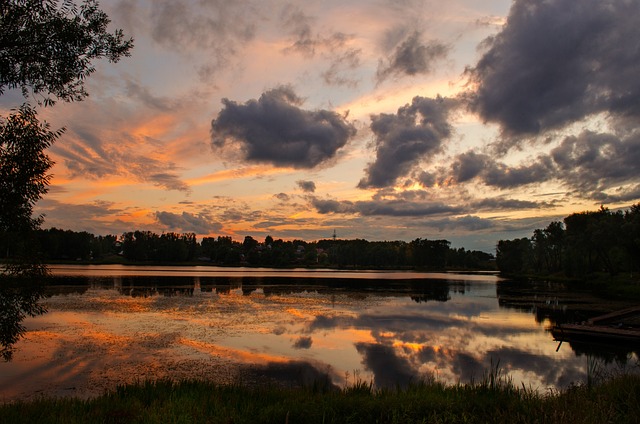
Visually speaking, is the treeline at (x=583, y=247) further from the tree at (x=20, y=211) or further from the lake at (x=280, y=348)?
the tree at (x=20, y=211)

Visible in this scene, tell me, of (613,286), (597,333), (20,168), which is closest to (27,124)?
(20,168)

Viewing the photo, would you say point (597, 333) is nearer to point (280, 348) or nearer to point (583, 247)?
point (280, 348)

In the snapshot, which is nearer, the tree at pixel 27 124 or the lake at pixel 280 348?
the tree at pixel 27 124

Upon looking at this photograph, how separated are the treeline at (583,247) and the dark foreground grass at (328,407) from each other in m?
65.5

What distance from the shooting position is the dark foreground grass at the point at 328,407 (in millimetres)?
11366

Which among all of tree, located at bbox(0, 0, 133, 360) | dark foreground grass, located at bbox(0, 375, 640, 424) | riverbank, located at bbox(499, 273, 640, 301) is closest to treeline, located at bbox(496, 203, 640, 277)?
riverbank, located at bbox(499, 273, 640, 301)

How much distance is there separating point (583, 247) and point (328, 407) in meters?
107

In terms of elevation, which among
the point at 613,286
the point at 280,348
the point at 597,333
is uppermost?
the point at 280,348

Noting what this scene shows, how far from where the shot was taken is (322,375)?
19.9 meters

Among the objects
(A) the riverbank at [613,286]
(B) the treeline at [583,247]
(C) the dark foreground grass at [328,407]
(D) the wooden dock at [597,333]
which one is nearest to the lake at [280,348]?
(D) the wooden dock at [597,333]

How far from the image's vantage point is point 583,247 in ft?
323

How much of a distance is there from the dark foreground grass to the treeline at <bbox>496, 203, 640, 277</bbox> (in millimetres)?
65496

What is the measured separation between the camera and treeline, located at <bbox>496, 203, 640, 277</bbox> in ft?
256

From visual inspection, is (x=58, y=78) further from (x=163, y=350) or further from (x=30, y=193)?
(x=163, y=350)
